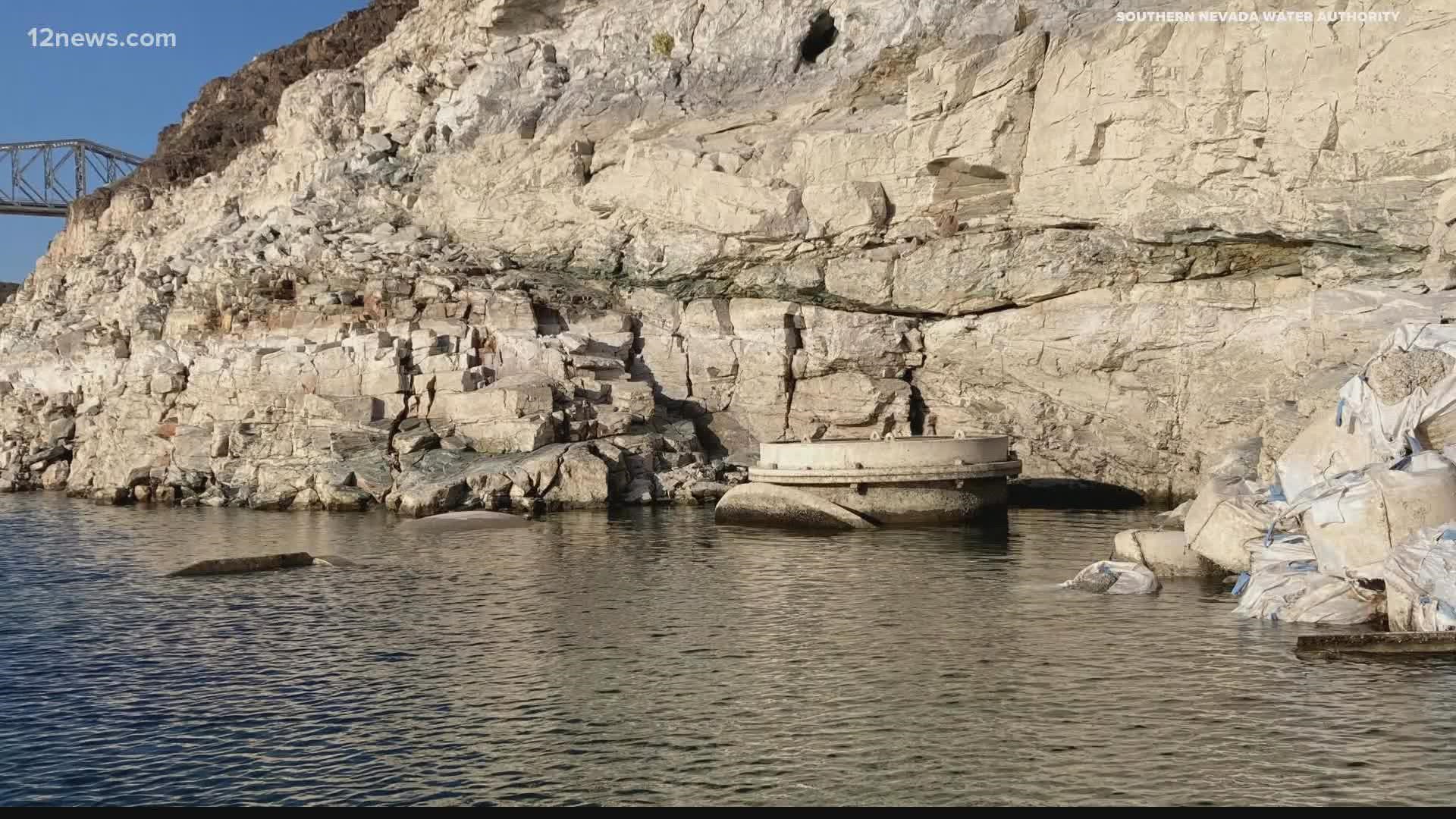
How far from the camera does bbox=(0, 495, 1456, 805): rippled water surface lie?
9.43 metres

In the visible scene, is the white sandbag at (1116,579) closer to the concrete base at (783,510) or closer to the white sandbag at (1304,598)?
the white sandbag at (1304,598)

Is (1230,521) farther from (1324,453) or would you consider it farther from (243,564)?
(243,564)

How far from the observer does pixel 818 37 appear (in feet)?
131

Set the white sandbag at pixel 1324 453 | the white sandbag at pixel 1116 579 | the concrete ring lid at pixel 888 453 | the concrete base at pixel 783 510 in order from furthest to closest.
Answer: the concrete ring lid at pixel 888 453 < the concrete base at pixel 783 510 < the white sandbag at pixel 1116 579 < the white sandbag at pixel 1324 453

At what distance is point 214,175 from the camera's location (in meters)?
55.1

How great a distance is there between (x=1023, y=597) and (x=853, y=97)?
2256 centimetres

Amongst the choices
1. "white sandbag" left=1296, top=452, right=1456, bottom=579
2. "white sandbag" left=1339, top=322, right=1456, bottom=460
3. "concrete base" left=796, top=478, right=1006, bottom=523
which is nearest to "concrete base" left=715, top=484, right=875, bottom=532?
"concrete base" left=796, top=478, right=1006, bottom=523

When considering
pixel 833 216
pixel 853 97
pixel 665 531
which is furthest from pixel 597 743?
pixel 853 97

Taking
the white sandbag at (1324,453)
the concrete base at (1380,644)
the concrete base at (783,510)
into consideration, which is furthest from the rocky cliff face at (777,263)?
the concrete base at (1380,644)

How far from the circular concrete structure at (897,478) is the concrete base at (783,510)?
0.25ft

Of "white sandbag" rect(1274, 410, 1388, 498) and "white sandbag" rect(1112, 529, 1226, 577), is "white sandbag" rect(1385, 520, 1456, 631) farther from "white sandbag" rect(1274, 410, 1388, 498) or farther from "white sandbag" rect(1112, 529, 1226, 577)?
"white sandbag" rect(1112, 529, 1226, 577)

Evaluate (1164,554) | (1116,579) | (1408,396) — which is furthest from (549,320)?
(1408,396)

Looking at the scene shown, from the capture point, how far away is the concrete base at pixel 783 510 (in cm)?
2667

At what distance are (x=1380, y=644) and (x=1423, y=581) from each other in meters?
0.96
